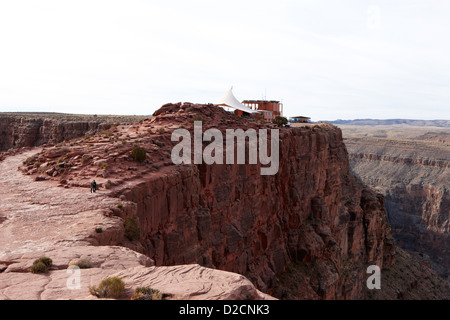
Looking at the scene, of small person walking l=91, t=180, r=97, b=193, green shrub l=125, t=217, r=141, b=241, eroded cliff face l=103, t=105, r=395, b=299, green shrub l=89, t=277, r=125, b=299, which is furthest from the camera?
eroded cliff face l=103, t=105, r=395, b=299

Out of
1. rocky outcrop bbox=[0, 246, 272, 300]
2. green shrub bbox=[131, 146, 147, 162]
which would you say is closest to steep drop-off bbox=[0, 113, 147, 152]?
green shrub bbox=[131, 146, 147, 162]

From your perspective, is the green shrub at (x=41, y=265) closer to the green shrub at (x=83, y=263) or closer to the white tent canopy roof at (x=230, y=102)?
Answer: the green shrub at (x=83, y=263)

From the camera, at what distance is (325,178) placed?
44.2 meters

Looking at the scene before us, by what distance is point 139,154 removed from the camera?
839 inches

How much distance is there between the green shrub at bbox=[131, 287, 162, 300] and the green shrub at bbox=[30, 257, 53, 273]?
3641mm

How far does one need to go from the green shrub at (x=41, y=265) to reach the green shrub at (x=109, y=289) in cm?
255

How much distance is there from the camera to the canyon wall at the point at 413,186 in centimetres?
8688

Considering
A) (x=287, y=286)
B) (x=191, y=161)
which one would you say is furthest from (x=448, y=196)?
(x=191, y=161)

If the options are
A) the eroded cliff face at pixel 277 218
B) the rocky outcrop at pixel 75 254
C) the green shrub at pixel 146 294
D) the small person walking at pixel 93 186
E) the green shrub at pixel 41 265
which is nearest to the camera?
the green shrub at pixel 146 294

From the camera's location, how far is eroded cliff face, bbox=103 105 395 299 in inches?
768

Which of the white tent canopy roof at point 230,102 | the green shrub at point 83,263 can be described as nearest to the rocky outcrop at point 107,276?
the green shrub at point 83,263

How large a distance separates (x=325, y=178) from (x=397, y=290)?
16974mm

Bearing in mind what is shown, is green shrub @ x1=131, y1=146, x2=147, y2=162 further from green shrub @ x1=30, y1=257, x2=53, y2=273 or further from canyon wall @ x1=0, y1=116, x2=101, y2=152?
canyon wall @ x1=0, y1=116, x2=101, y2=152
